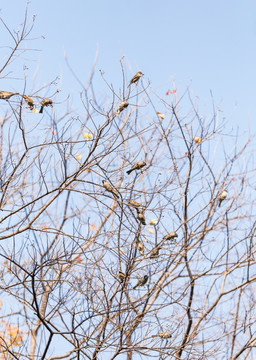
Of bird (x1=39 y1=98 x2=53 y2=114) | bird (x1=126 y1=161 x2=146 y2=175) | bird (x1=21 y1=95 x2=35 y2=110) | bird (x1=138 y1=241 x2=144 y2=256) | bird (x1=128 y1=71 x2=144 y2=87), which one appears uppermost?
bird (x1=128 y1=71 x2=144 y2=87)

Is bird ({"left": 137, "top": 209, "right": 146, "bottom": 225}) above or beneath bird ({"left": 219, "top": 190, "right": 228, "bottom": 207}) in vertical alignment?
beneath

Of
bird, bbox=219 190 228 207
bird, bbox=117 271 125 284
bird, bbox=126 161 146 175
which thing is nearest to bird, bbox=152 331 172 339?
bird, bbox=117 271 125 284

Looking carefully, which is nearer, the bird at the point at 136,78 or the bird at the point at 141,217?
the bird at the point at 141,217

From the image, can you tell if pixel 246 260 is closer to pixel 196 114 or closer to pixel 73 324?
pixel 196 114

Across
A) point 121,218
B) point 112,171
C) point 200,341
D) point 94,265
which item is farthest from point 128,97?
point 200,341

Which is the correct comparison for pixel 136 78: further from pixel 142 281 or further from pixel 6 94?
pixel 142 281

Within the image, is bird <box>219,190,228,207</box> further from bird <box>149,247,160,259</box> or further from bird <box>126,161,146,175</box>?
bird <box>149,247,160,259</box>

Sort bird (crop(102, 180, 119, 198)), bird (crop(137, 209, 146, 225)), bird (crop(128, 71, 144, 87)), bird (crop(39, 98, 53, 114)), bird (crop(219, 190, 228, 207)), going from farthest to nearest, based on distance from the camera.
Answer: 1. bird (crop(219, 190, 228, 207))
2. bird (crop(128, 71, 144, 87))
3. bird (crop(39, 98, 53, 114))
4. bird (crop(137, 209, 146, 225))
5. bird (crop(102, 180, 119, 198))

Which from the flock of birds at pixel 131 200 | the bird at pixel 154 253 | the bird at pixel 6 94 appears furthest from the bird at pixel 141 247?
the bird at pixel 6 94

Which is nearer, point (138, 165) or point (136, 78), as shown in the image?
point (138, 165)

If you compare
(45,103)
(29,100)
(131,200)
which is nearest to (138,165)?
(131,200)

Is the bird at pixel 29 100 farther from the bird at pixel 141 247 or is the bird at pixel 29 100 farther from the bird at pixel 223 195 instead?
the bird at pixel 223 195

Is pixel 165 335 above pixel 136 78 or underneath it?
underneath

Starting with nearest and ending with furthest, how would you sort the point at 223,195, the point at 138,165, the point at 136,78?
1. the point at 138,165
2. the point at 136,78
3. the point at 223,195
